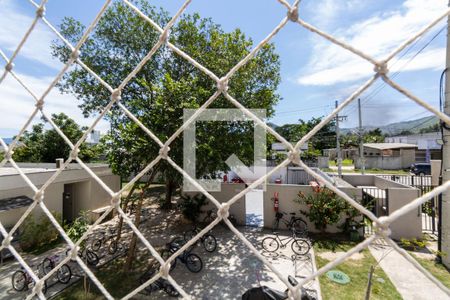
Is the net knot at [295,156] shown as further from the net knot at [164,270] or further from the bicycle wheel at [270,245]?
the bicycle wheel at [270,245]

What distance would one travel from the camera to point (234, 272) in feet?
16.2

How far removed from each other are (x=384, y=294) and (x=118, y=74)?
29.0 ft

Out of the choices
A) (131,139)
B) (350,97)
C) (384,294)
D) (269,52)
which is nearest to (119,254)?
(131,139)

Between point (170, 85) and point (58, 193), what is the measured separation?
5.29 meters

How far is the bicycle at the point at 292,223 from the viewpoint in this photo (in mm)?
6872

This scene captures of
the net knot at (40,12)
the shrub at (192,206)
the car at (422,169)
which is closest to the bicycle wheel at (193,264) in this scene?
the shrub at (192,206)

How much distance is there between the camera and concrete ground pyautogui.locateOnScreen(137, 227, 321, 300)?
4285mm

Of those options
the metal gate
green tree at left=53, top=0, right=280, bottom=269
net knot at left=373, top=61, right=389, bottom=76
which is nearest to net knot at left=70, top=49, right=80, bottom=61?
net knot at left=373, top=61, right=389, bottom=76

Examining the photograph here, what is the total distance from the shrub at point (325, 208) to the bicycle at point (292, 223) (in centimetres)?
28

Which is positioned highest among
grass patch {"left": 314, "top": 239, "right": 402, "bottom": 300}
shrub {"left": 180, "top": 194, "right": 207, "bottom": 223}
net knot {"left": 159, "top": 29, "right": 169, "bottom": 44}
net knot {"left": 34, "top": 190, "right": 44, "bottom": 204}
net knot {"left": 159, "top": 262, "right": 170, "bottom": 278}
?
net knot {"left": 159, "top": 29, "right": 169, "bottom": 44}

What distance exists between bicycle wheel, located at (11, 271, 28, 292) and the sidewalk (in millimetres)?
6178

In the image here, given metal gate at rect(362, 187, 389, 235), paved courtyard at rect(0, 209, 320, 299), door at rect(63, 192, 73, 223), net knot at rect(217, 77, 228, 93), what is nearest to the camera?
net knot at rect(217, 77, 228, 93)

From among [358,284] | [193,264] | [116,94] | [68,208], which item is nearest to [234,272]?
[193,264]

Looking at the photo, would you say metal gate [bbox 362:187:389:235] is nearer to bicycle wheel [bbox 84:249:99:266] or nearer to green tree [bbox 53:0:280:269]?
green tree [bbox 53:0:280:269]
